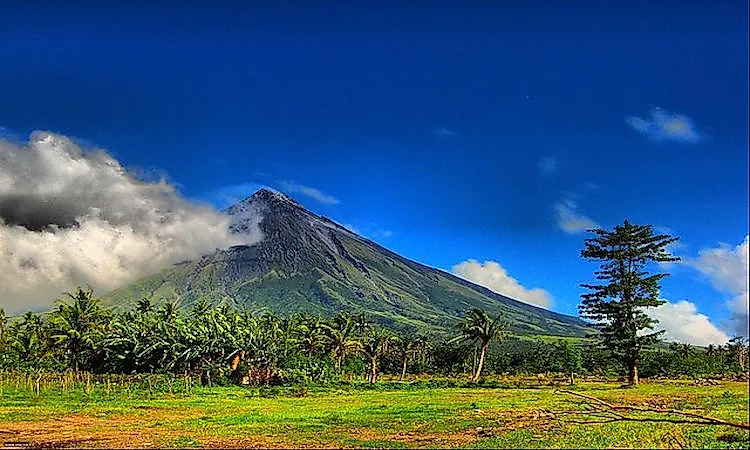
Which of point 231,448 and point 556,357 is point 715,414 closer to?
point 231,448

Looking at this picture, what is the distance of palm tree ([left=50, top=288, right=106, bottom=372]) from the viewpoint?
134 feet

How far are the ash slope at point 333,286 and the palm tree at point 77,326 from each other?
9298 centimetres

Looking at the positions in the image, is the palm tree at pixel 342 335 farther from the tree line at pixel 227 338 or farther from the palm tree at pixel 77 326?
the palm tree at pixel 77 326

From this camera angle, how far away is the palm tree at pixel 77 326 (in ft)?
134

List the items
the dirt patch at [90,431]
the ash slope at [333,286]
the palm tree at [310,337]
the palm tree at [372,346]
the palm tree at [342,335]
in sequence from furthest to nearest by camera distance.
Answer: the ash slope at [333,286]
the palm tree at [310,337]
the palm tree at [342,335]
the palm tree at [372,346]
the dirt patch at [90,431]

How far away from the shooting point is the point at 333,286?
531ft

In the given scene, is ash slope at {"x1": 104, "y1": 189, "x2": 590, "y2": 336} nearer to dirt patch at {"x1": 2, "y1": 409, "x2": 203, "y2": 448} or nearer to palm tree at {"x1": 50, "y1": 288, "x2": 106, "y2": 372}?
palm tree at {"x1": 50, "y1": 288, "x2": 106, "y2": 372}

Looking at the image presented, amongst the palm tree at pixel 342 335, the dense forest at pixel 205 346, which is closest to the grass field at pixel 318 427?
the dense forest at pixel 205 346

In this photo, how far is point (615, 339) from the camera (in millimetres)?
40250

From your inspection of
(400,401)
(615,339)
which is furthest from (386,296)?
(400,401)

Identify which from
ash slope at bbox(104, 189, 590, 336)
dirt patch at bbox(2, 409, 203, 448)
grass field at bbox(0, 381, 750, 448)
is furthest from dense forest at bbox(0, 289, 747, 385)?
ash slope at bbox(104, 189, 590, 336)

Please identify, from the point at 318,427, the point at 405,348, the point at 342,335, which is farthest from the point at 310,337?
the point at 318,427

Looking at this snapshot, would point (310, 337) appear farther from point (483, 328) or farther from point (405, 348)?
point (483, 328)

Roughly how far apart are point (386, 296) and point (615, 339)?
12005cm
